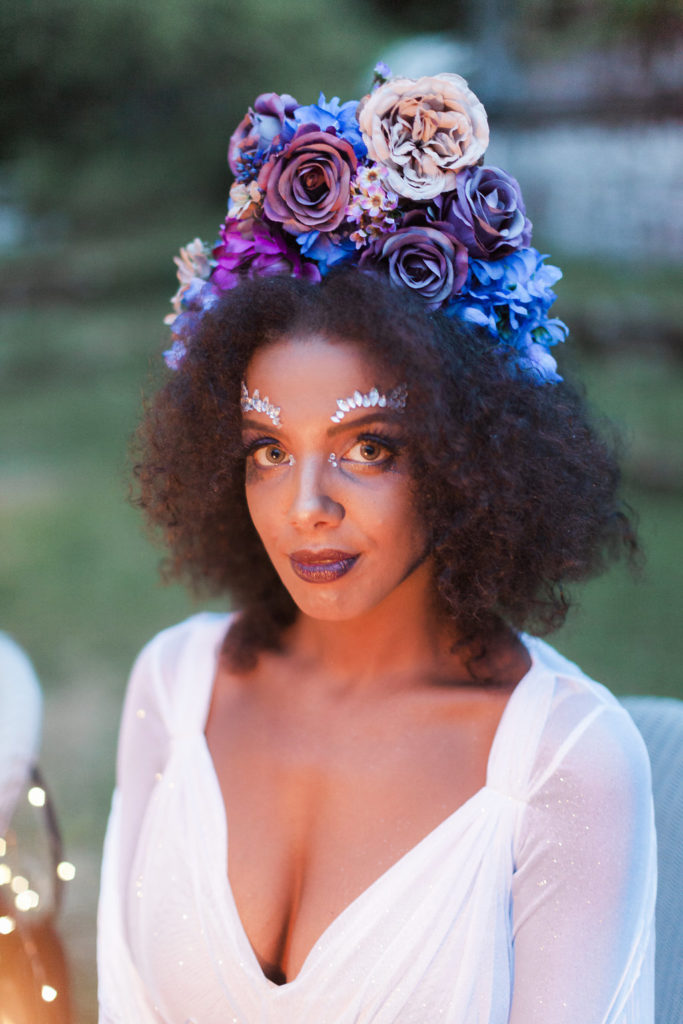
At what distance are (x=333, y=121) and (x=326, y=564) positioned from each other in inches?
23.3

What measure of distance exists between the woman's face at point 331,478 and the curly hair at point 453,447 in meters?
0.03

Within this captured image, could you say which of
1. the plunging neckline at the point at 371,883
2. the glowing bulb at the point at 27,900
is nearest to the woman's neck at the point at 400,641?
the plunging neckline at the point at 371,883

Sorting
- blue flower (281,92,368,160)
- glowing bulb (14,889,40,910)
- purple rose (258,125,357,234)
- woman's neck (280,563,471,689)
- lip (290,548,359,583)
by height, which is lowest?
glowing bulb (14,889,40,910)

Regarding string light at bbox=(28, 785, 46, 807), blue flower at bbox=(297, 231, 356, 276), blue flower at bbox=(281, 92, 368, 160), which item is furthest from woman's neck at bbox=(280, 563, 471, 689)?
string light at bbox=(28, 785, 46, 807)

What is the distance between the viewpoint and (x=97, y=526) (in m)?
6.12

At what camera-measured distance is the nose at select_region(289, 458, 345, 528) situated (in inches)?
47.4

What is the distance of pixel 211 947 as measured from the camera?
1.35m

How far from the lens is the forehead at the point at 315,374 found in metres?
1.21

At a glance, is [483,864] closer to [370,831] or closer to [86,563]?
[370,831]

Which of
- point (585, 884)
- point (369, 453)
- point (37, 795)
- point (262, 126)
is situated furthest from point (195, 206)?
point (585, 884)

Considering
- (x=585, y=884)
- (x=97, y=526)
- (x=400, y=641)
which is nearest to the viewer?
(x=585, y=884)

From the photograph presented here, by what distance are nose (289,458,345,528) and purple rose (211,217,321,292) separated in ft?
0.84

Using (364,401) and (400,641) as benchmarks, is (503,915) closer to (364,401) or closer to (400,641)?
(400,641)

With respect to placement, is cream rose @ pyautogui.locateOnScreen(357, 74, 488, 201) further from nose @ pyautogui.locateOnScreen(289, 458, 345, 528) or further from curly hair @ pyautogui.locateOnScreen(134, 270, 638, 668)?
nose @ pyautogui.locateOnScreen(289, 458, 345, 528)
